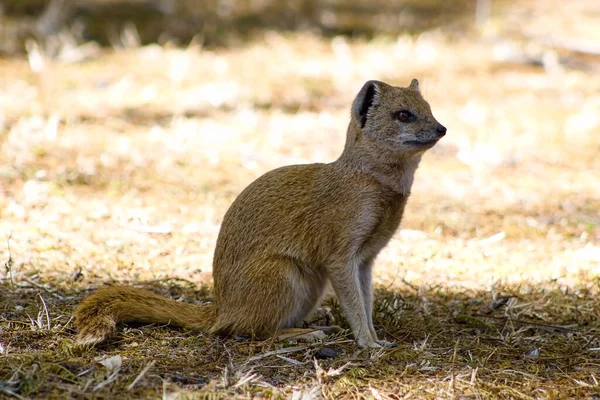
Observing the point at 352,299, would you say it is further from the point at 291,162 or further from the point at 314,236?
the point at 291,162

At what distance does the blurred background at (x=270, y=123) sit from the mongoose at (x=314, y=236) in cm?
76

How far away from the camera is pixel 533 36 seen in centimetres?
1129

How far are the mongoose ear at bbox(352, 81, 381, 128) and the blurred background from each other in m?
1.16

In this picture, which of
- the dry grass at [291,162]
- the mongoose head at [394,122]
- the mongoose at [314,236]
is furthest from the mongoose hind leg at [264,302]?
the mongoose head at [394,122]

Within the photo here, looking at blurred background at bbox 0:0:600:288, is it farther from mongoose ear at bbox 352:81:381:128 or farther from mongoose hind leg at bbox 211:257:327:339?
mongoose ear at bbox 352:81:381:128

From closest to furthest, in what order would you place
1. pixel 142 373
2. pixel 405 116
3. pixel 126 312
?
pixel 142 373 < pixel 126 312 < pixel 405 116

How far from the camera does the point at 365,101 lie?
3.87 meters

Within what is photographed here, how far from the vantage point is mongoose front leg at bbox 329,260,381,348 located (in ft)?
12.0

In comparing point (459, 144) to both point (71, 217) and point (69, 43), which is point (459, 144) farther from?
point (69, 43)

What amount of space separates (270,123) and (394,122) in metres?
4.07

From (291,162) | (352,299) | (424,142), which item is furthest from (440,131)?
(291,162)

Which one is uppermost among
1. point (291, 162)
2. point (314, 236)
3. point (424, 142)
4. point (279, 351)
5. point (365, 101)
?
point (365, 101)

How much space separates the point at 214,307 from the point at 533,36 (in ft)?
29.4

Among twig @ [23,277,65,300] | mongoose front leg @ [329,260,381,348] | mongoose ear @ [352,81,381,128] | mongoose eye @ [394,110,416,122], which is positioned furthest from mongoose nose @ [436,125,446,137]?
twig @ [23,277,65,300]
